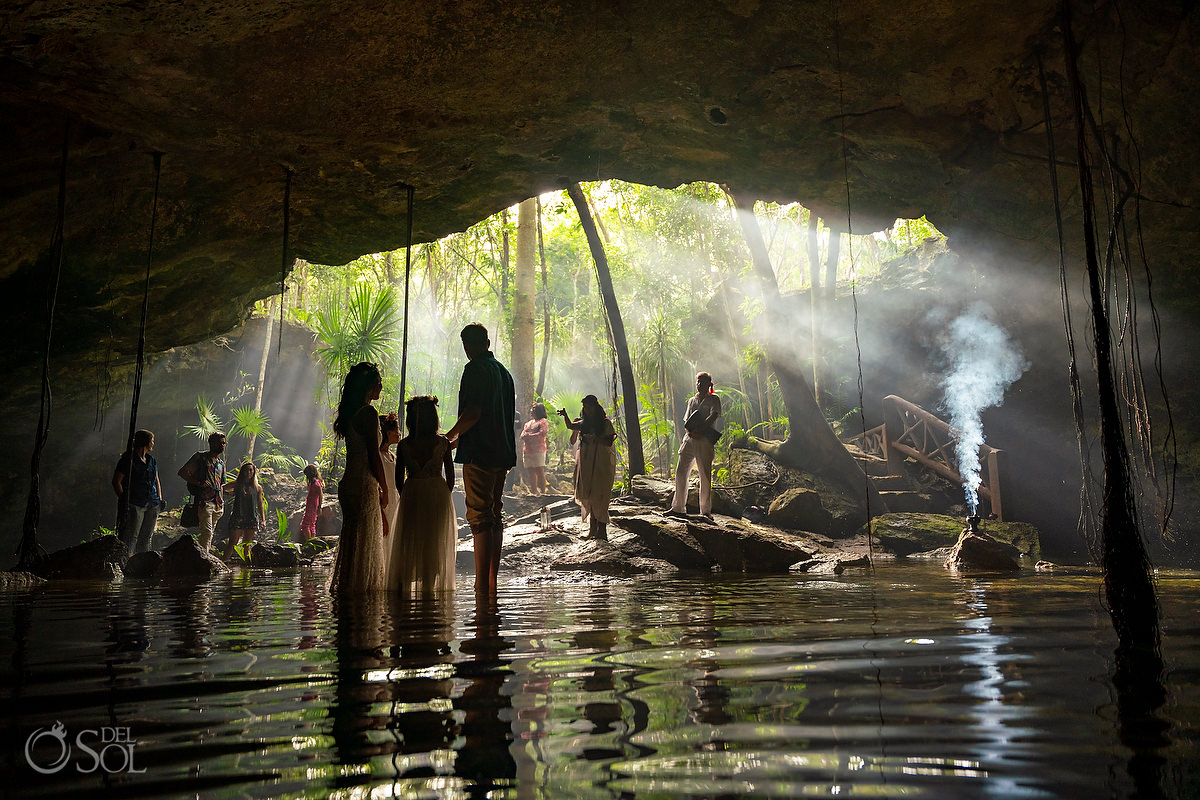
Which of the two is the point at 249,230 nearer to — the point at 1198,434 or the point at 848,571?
the point at 848,571

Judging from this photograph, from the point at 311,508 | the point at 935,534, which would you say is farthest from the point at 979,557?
the point at 311,508

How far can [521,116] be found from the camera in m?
7.47

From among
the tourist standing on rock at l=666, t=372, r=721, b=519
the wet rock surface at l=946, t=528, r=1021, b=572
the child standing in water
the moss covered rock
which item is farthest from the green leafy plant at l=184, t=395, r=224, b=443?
the wet rock surface at l=946, t=528, r=1021, b=572

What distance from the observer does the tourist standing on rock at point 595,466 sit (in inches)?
370

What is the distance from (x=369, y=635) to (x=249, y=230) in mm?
7660

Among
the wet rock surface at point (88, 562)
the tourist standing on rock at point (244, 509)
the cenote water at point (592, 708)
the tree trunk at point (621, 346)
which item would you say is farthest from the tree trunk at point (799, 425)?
the cenote water at point (592, 708)

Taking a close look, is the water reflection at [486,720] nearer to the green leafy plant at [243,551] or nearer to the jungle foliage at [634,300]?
the green leafy plant at [243,551]

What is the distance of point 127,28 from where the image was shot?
17.6 ft

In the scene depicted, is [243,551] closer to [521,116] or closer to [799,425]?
[521,116]

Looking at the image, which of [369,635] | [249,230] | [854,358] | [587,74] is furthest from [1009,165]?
[854,358]

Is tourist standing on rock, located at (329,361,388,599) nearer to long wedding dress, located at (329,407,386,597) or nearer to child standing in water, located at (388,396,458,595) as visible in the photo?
long wedding dress, located at (329,407,386,597)

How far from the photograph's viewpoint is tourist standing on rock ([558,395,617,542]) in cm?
941

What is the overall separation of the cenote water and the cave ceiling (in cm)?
482

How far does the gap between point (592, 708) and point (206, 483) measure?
11089 millimetres
